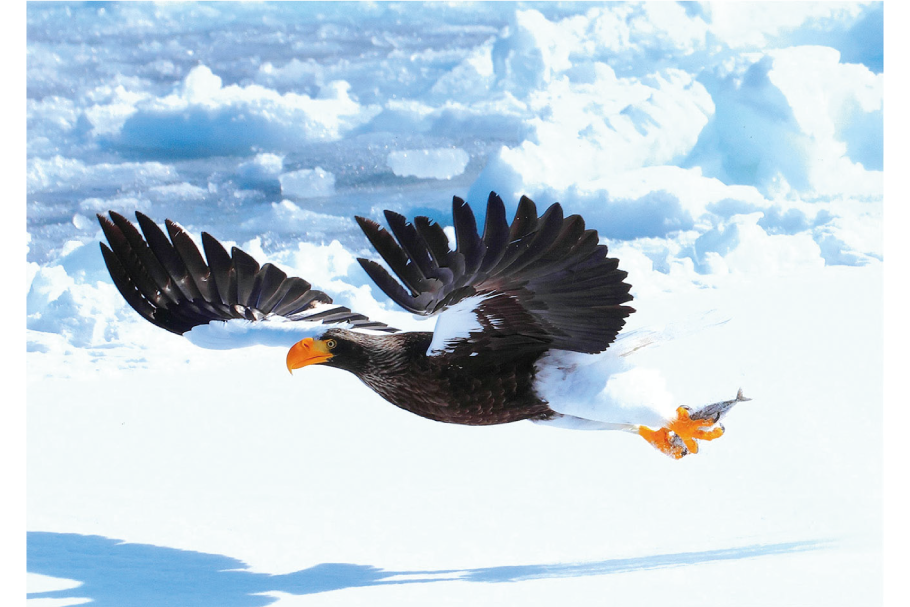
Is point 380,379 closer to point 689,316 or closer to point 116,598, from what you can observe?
point 689,316

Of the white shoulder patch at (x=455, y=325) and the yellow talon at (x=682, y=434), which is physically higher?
the white shoulder patch at (x=455, y=325)

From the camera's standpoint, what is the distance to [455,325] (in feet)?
9.93

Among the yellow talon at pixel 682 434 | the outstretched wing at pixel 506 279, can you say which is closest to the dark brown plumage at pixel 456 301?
the outstretched wing at pixel 506 279

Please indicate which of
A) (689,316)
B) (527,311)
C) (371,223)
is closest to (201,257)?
(371,223)

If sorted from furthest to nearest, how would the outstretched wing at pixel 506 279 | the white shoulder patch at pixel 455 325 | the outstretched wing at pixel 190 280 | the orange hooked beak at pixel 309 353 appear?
the outstretched wing at pixel 190 280, the orange hooked beak at pixel 309 353, the white shoulder patch at pixel 455 325, the outstretched wing at pixel 506 279

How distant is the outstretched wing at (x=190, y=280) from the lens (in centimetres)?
401

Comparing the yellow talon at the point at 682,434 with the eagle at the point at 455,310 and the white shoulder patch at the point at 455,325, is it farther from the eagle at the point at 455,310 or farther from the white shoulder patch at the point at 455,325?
the white shoulder patch at the point at 455,325

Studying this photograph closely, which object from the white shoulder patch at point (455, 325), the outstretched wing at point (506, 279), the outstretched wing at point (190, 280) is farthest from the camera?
the outstretched wing at point (190, 280)

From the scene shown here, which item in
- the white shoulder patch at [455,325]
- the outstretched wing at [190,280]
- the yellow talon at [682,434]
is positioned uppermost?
the outstretched wing at [190,280]

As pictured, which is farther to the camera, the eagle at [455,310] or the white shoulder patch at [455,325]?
the white shoulder patch at [455,325]

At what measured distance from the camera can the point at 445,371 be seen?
3.23 meters

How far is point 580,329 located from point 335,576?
279 centimetres

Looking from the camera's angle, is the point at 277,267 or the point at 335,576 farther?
the point at 335,576

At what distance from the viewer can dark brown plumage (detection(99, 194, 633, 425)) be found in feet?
8.93
